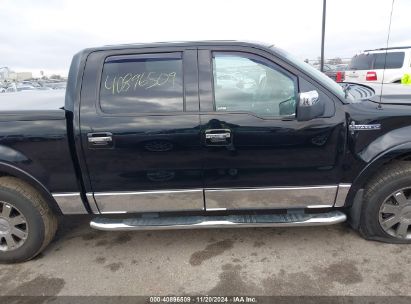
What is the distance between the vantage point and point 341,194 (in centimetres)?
279

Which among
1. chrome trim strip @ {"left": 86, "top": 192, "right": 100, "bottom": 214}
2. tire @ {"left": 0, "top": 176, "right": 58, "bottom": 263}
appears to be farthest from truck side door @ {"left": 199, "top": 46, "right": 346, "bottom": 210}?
tire @ {"left": 0, "top": 176, "right": 58, "bottom": 263}

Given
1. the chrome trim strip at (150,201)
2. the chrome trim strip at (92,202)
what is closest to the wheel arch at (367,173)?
the chrome trim strip at (150,201)

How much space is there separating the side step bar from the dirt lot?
346mm

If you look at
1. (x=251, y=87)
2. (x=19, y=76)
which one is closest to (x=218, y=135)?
(x=251, y=87)

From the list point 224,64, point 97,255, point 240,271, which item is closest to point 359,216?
point 240,271

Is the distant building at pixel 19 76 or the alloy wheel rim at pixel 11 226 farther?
the distant building at pixel 19 76

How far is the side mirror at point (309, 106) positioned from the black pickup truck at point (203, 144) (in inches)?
0.6

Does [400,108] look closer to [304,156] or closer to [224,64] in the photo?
[304,156]

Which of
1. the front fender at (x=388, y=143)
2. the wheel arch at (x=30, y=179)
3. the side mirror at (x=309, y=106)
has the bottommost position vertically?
the wheel arch at (x=30, y=179)

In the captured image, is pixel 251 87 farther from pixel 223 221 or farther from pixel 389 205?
pixel 389 205

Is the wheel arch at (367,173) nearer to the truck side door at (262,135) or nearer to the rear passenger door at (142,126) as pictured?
the truck side door at (262,135)

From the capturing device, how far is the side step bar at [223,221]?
2.79 metres

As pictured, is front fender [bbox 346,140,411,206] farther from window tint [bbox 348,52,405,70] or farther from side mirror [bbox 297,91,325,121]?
window tint [bbox 348,52,405,70]

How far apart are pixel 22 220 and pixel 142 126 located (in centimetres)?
145
